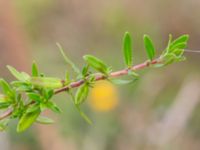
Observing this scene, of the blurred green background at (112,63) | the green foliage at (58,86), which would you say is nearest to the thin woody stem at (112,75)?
the green foliage at (58,86)

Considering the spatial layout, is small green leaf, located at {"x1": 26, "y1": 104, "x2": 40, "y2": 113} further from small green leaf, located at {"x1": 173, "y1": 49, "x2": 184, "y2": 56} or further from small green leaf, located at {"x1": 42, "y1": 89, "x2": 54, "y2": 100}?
small green leaf, located at {"x1": 173, "y1": 49, "x2": 184, "y2": 56}

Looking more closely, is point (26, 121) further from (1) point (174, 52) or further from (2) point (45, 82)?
(1) point (174, 52)

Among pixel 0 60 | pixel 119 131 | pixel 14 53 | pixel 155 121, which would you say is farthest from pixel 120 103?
pixel 0 60

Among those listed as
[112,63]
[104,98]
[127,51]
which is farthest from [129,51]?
[112,63]

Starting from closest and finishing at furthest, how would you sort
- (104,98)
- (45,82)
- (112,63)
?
(45,82) → (104,98) → (112,63)

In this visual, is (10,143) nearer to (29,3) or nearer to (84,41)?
(84,41)

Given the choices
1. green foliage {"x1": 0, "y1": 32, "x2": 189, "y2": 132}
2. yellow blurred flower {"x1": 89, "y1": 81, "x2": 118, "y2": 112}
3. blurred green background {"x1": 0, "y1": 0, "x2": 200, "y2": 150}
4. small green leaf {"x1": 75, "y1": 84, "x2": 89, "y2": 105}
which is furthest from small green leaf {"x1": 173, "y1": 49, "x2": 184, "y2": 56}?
yellow blurred flower {"x1": 89, "y1": 81, "x2": 118, "y2": 112}
